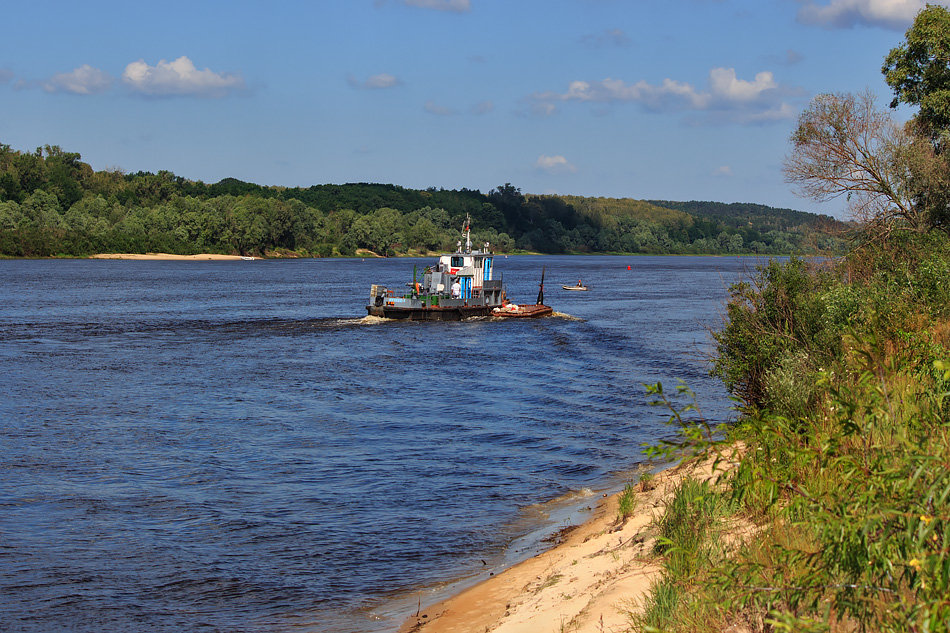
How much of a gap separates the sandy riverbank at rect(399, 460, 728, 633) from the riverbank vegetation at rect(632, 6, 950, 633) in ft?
1.51

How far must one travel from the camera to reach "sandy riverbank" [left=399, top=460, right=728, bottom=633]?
8367mm

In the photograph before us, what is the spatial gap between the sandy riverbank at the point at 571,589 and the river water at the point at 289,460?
2.70 feet

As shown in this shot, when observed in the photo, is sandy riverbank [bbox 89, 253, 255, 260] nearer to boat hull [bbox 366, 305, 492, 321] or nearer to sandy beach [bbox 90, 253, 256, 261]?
sandy beach [bbox 90, 253, 256, 261]

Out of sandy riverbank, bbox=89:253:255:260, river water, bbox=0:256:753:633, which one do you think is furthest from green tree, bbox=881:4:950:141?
sandy riverbank, bbox=89:253:255:260

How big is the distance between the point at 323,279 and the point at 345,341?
64.0m

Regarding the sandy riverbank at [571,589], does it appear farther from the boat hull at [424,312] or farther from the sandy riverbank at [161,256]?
the sandy riverbank at [161,256]

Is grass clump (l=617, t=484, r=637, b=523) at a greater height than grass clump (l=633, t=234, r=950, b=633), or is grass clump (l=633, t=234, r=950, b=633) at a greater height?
grass clump (l=633, t=234, r=950, b=633)

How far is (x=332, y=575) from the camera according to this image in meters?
12.6

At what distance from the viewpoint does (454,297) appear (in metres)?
56.8

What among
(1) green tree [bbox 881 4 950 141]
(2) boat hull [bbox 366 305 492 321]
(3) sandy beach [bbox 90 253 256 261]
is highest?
(1) green tree [bbox 881 4 950 141]

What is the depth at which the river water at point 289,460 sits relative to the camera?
12.2 meters

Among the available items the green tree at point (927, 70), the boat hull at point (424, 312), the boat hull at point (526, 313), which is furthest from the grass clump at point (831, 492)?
the boat hull at point (526, 313)

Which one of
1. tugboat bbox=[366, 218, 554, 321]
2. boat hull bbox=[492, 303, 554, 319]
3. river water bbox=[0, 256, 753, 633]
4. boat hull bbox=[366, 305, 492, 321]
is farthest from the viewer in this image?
boat hull bbox=[492, 303, 554, 319]

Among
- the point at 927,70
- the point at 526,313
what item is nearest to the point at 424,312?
the point at 526,313
